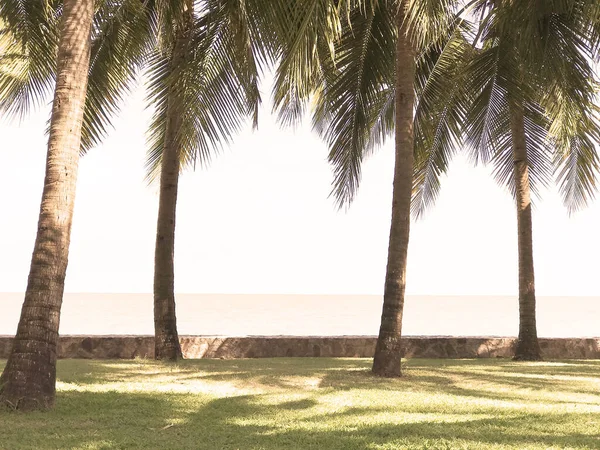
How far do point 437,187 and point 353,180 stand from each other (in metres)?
3.44

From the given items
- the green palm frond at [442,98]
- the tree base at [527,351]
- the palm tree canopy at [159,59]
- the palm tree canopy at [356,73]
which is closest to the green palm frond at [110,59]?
the palm tree canopy at [159,59]

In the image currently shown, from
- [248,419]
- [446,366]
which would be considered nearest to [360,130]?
[446,366]

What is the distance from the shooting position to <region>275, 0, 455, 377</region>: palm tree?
26.0ft

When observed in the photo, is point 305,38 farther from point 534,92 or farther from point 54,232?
point 534,92

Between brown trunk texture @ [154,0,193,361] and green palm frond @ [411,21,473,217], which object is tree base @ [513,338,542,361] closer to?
green palm frond @ [411,21,473,217]

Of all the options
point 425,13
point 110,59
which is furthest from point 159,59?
point 425,13

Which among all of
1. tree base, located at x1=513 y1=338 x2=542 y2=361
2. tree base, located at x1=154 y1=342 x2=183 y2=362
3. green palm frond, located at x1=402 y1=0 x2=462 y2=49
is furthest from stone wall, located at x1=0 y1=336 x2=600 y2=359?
green palm frond, located at x1=402 y1=0 x2=462 y2=49

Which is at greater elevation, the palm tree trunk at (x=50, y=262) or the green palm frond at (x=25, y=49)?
the green palm frond at (x=25, y=49)

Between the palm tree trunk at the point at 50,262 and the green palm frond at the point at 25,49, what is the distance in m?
2.60

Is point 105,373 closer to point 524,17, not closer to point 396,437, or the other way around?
point 396,437

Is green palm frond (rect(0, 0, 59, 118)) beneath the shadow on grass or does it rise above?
above

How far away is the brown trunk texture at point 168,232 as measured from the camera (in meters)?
11.4

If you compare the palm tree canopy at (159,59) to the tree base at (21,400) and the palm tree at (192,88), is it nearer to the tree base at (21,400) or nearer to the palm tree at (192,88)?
the palm tree at (192,88)

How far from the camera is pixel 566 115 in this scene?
11.8m
